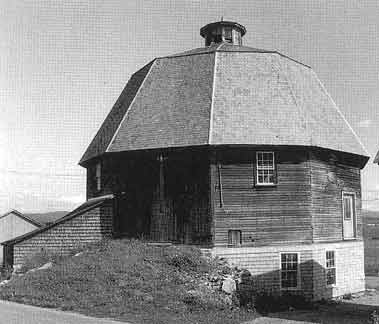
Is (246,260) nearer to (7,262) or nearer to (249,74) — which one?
(249,74)

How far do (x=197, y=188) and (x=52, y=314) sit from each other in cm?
940

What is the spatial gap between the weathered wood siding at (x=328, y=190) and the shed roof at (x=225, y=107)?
88cm

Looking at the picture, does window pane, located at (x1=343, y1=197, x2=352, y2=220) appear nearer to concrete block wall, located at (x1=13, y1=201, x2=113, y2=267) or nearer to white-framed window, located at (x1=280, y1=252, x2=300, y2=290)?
white-framed window, located at (x1=280, y1=252, x2=300, y2=290)

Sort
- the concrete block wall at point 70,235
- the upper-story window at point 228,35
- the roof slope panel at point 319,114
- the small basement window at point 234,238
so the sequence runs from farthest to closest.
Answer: the upper-story window at point 228,35 → the roof slope panel at point 319,114 → the concrete block wall at point 70,235 → the small basement window at point 234,238

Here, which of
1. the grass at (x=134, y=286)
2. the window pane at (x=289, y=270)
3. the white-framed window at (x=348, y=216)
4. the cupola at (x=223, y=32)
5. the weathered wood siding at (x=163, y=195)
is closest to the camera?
the grass at (x=134, y=286)

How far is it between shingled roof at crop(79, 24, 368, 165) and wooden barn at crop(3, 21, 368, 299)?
71mm

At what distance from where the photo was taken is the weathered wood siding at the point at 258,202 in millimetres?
24328

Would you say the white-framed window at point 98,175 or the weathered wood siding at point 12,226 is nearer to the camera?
the white-framed window at point 98,175

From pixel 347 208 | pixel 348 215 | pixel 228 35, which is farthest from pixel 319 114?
pixel 228 35

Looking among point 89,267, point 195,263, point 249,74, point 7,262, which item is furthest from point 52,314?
point 249,74

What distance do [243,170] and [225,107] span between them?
11.6 ft

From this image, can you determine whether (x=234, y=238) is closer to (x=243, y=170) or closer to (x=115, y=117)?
(x=243, y=170)

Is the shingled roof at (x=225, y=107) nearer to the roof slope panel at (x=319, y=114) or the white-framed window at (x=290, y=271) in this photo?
the roof slope panel at (x=319, y=114)

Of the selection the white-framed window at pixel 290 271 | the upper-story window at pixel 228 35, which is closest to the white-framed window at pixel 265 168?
the white-framed window at pixel 290 271
